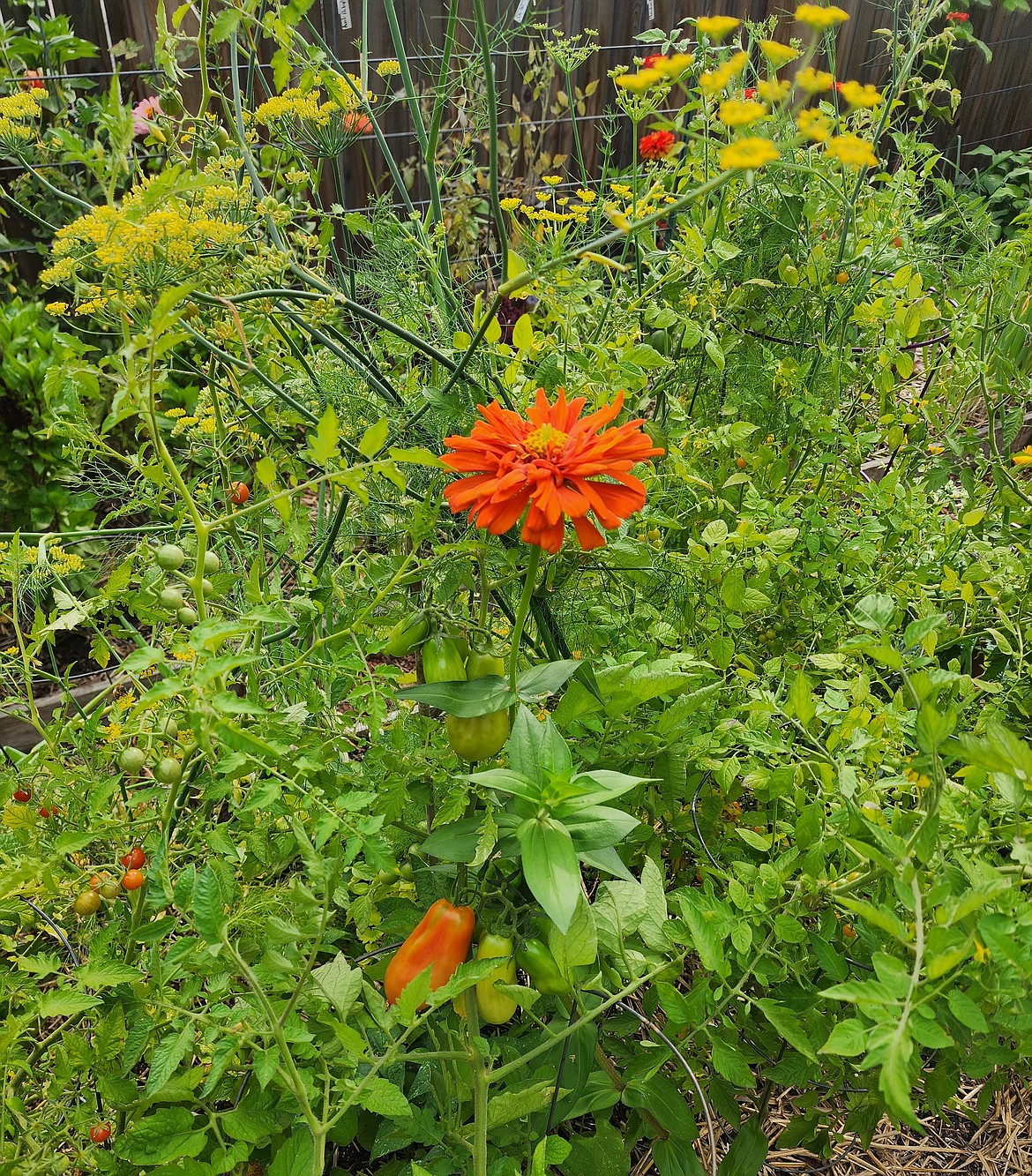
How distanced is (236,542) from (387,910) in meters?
0.43

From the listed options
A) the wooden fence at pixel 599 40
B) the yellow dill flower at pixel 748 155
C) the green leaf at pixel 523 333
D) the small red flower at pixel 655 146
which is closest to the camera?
the yellow dill flower at pixel 748 155

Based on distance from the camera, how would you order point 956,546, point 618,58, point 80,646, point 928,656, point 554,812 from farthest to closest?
point 618,58 < point 80,646 < point 956,546 < point 928,656 < point 554,812

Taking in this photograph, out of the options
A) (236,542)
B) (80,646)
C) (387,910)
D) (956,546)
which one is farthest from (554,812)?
(80,646)

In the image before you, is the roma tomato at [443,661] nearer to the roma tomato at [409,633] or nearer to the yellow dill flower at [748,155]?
the roma tomato at [409,633]

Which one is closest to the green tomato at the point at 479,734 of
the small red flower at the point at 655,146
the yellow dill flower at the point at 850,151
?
the yellow dill flower at the point at 850,151

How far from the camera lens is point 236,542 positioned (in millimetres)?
980

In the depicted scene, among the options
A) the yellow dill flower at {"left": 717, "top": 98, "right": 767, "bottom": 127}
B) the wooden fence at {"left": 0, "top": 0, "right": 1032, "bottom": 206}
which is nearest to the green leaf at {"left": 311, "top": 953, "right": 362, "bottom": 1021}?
the yellow dill flower at {"left": 717, "top": 98, "right": 767, "bottom": 127}

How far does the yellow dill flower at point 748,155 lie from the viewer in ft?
1.60

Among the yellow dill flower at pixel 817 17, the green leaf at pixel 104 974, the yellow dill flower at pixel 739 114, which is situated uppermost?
the yellow dill flower at pixel 817 17

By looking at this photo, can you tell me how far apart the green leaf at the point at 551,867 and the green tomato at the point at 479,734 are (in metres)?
0.10

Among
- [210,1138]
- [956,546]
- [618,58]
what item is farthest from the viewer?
[618,58]

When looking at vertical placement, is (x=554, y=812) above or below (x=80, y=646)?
above

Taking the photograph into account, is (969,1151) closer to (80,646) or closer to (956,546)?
(956,546)

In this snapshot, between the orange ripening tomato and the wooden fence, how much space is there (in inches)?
59.9
